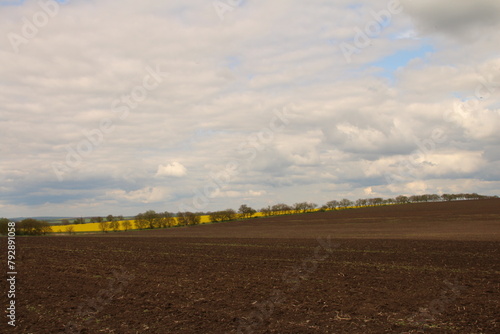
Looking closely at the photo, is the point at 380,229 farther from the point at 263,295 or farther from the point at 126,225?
the point at 126,225

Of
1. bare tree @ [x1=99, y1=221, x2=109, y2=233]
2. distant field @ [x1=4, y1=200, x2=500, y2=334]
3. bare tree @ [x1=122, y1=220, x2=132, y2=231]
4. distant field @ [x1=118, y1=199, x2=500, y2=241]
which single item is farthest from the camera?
bare tree @ [x1=122, y1=220, x2=132, y2=231]

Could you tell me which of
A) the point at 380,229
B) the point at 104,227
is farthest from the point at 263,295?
the point at 104,227

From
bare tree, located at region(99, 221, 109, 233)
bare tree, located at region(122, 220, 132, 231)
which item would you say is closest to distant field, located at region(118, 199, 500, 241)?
bare tree, located at region(99, 221, 109, 233)

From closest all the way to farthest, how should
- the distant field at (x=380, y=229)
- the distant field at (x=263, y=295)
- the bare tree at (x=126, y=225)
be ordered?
the distant field at (x=263, y=295)
the distant field at (x=380, y=229)
the bare tree at (x=126, y=225)

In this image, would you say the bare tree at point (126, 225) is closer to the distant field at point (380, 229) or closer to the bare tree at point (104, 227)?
the bare tree at point (104, 227)

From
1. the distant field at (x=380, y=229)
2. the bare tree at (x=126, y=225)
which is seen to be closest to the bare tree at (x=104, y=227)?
the bare tree at (x=126, y=225)

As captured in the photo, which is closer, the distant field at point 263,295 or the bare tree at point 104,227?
the distant field at point 263,295

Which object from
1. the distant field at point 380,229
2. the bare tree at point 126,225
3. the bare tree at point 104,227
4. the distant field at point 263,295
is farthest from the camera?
the bare tree at point 126,225

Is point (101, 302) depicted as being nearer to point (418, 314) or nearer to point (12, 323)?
point (12, 323)

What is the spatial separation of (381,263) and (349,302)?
10.8 meters

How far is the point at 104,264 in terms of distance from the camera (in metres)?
26.2

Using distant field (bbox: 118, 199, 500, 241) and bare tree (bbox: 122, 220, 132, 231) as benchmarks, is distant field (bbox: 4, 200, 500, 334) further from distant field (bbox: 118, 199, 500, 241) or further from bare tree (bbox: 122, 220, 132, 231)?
bare tree (bbox: 122, 220, 132, 231)

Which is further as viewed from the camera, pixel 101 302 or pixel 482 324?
pixel 101 302

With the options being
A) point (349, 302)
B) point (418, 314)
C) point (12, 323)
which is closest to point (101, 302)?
point (12, 323)
